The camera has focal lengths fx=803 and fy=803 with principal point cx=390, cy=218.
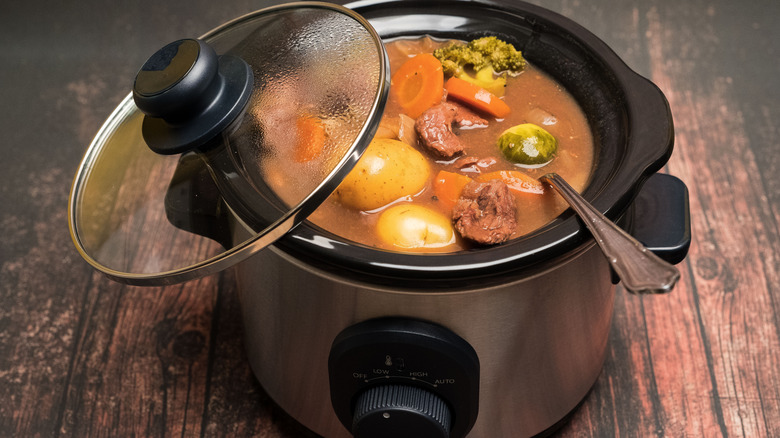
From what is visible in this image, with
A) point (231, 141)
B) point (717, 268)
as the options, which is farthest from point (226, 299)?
point (717, 268)

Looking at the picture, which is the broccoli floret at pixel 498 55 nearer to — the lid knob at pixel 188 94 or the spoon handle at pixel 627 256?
the spoon handle at pixel 627 256

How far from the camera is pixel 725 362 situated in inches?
91.4

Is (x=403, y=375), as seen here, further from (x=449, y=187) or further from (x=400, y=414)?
(x=449, y=187)

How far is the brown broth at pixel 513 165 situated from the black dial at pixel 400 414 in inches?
12.4

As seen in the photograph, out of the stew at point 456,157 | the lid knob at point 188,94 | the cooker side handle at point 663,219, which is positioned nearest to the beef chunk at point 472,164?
the stew at point 456,157

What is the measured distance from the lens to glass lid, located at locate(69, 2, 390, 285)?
63.6 inches

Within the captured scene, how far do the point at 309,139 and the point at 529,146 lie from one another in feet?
1.86

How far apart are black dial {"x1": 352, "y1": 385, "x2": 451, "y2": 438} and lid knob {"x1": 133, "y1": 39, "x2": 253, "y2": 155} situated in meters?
0.66

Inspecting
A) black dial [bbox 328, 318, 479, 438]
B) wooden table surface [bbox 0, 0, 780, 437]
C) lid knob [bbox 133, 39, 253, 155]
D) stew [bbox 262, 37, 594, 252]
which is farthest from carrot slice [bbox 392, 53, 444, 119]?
wooden table surface [bbox 0, 0, 780, 437]

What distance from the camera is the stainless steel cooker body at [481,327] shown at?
1.69 metres

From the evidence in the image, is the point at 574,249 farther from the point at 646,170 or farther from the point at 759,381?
the point at 759,381

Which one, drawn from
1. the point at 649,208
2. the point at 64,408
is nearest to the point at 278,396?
the point at 64,408

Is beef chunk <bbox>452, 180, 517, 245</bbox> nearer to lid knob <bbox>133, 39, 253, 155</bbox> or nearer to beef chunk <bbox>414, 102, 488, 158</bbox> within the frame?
beef chunk <bbox>414, 102, 488, 158</bbox>

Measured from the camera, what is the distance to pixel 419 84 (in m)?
2.10
